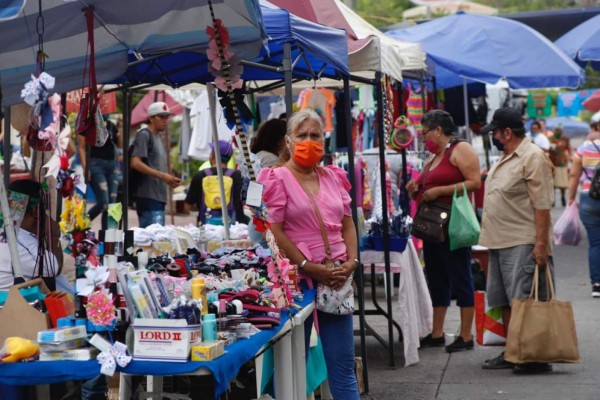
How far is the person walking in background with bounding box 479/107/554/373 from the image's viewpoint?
7848 mm

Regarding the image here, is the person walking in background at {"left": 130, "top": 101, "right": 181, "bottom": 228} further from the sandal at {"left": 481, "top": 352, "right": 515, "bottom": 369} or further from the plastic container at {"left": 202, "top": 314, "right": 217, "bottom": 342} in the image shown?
the plastic container at {"left": 202, "top": 314, "right": 217, "bottom": 342}

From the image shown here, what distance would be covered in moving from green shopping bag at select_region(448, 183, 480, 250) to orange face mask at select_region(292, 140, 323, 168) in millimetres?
2923

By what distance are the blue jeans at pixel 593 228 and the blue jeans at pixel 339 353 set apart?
6.38 m

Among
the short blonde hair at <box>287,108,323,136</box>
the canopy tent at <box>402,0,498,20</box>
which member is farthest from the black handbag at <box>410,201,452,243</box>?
the canopy tent at <box>402,0,498,20</box>

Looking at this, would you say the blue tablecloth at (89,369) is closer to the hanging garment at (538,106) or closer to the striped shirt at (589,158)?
→ the striped shirt at (589,158)

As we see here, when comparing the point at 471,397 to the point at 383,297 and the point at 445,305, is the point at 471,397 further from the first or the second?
the point at 383,297

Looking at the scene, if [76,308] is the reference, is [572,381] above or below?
below

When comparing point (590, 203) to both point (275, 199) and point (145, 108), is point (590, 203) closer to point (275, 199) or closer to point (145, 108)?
point (275, 199)

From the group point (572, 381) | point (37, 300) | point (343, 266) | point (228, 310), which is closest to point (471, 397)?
point (572, 381)

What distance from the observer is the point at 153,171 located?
39.0 ft

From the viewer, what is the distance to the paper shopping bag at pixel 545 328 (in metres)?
7.82

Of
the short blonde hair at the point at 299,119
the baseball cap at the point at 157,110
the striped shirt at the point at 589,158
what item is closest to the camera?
the short blonde hair at the point at 299,119

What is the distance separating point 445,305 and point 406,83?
5018mm

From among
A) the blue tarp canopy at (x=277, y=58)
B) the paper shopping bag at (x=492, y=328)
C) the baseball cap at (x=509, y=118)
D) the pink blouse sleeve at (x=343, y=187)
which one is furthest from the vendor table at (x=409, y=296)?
the pink blouse sleeve at (x=343, y=187)
